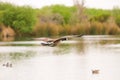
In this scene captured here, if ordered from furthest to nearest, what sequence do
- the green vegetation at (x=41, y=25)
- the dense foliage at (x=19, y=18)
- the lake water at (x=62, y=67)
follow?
1. the dense foliage at (x=19, y=18)
2. the green vegetation at (x=41, y=25)
3. the lake water at (x=62, y=67)

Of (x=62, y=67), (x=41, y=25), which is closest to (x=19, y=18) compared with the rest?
(x=41, y=25)

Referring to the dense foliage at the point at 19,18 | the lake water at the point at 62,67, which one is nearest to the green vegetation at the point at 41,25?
the dense foliage at the point at 19,18

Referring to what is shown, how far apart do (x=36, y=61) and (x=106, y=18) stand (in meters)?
35.1

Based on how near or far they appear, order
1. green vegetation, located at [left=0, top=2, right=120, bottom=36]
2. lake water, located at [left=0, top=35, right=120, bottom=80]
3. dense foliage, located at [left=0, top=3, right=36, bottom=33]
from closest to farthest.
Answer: lake water, located at [left=0, top=35, right=120, bottom=80], green vegetation, located at [left=0, top=2, right=120, bottom=36], dense foliage, located at [left=0, top=3, right=36, bottom=33]

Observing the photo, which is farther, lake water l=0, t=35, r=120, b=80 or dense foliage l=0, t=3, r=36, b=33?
dense foliage l=0, t=3, r=36, b=33

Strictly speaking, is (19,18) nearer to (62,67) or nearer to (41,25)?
(41,25)

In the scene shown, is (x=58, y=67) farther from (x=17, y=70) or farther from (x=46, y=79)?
(x=46, y=79)

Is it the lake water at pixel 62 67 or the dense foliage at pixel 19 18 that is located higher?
the dense foliage at pixel 19 18

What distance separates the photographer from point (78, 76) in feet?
56.1

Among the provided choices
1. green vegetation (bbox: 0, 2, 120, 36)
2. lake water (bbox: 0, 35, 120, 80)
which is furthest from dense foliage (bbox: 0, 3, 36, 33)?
lake water (bbox: 0, 35, 120, 80)

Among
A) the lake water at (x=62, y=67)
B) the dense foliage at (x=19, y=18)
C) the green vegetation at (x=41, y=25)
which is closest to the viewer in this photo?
the lake water at (x=62, y=67)

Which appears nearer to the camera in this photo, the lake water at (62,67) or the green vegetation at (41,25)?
the lake water at (62,67)

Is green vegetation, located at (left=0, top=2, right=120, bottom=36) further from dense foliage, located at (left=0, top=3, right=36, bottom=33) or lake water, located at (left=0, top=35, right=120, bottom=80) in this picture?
lake water, located at (left=0, top=35, right=120, bottom=80)

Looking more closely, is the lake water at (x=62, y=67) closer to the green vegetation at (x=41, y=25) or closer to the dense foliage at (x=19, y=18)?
the green vegetation at (x=41, y=25)
